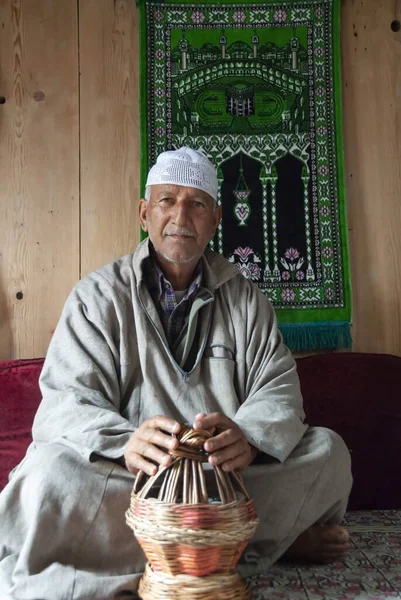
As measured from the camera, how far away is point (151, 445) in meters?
1.38

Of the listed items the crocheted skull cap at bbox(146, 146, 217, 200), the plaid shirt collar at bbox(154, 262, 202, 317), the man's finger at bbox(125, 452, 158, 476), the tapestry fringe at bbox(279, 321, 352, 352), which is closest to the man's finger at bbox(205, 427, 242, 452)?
the man's finger at bbox(125, 452, 158, 476)

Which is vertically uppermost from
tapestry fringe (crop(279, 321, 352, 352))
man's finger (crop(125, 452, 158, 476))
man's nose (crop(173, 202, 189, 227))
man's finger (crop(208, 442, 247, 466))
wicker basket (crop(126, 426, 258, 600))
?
man's nose (crop(173, 202, 189, 227))

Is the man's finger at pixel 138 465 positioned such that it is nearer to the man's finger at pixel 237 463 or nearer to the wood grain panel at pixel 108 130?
the man's finger at pixel 237 463

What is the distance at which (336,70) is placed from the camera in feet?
8.71

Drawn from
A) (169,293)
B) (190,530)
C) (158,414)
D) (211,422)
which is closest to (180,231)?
(169,293)

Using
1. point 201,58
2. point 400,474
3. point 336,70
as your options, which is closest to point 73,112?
point 201,58

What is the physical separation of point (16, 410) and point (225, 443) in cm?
102

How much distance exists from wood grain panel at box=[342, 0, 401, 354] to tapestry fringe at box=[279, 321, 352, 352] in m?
0.09

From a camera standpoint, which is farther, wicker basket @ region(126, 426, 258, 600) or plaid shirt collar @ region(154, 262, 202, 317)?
plaid shirt collar @ region(154, 262, 202, 317)

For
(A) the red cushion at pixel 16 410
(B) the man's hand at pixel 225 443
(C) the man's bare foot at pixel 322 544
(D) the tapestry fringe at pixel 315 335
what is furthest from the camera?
(D) the tapestry fringe at pixel 315 335

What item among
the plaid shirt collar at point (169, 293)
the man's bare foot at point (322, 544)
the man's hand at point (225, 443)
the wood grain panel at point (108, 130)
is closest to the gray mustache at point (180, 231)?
the plaid shirt collar at point (169, 293)

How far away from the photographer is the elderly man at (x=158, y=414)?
56.1 inches

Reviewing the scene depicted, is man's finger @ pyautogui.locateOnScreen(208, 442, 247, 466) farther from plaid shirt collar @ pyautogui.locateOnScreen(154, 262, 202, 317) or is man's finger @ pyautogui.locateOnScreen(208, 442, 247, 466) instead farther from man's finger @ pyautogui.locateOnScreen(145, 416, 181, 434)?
plaid shirt collar @ pyautogui.locateOnScreen(154, 262, 202, 317)

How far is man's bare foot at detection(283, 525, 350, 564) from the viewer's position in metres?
1.67
